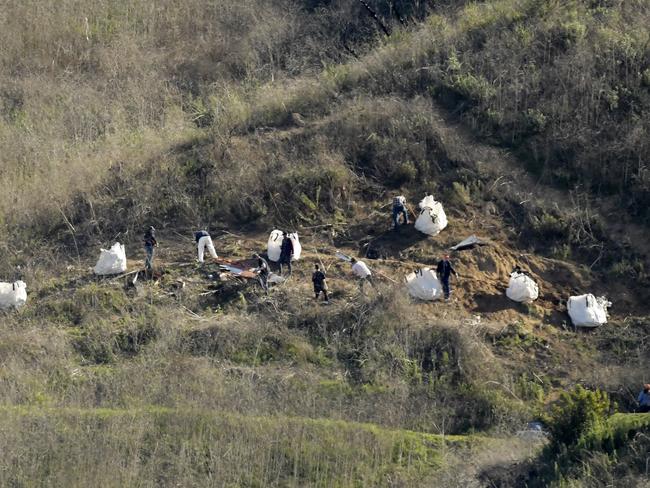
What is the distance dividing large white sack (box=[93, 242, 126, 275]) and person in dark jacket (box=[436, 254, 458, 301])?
4.56 meters

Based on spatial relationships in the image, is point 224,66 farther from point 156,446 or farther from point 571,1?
point 156,446

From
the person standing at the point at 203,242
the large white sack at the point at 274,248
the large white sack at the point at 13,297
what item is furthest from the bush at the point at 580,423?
the large white sack at the point at 13,297

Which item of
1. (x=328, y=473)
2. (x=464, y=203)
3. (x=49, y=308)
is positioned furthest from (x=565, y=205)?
(x=49, y=308)

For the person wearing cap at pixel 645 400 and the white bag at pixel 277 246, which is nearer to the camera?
the person wearing cap at pixel 645 400

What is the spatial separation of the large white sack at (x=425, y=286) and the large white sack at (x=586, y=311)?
1822mm

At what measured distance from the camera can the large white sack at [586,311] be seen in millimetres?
16281

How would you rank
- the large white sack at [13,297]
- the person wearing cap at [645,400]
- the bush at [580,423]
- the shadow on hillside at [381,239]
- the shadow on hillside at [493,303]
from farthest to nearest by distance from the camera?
1. the shadow on hillside at [381,239]
2. the large white sack at [13,297]
3. the shadow on hillside at [493,303]
4. the person wearing cap at [645,400]
5. the bush at [580,423]

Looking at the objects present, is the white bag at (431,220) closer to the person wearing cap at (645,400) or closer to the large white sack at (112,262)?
the person wearing cap at (645,400)

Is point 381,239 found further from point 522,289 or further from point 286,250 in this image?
point 522,289

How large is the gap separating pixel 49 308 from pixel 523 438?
684 centimetres

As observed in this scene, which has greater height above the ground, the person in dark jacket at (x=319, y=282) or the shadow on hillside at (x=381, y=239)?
the person in dark jacket at (x=319, y=282)

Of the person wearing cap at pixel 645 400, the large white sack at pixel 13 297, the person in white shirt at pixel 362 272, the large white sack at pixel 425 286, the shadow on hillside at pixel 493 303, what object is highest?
the large white sack at pixel 13 297

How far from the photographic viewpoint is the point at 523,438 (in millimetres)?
14273

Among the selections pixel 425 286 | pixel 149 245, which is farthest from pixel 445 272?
pixel 149 245
